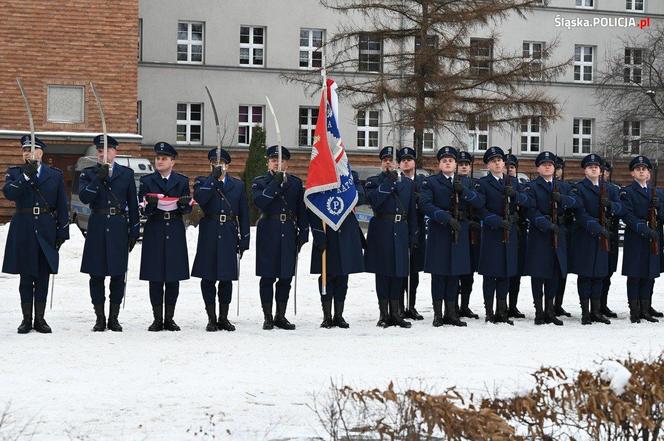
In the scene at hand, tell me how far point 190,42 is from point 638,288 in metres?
31.4

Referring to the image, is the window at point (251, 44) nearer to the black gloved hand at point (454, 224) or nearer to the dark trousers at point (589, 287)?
the dark trousers at point (589, 287)

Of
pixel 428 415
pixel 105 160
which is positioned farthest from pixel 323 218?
pixel 428 415

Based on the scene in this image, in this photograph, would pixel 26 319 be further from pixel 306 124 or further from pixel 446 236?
pixel 306 124

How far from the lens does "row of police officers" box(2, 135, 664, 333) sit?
12.3 m

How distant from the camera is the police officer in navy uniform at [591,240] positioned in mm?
13672

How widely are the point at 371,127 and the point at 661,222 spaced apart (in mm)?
31360

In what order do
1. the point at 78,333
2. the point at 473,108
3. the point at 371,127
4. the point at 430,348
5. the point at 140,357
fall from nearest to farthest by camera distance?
the point at 140,357, the point at 430,348, the point at 78,333, the point at 473,108, the point at 371,127

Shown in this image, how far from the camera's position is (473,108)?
35375mm

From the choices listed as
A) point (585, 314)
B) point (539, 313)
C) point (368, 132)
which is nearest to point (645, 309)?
point (585, 314)

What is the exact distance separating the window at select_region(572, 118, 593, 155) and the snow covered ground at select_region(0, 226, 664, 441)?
3310 centimetres

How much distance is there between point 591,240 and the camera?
13.8 metres

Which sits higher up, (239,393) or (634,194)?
(634,194)

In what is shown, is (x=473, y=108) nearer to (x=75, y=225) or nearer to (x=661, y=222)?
(x=75, y=225)

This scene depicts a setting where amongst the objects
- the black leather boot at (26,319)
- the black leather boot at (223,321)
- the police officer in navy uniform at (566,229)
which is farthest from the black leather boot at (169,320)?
the police officer in navy uniform at (566,229)
